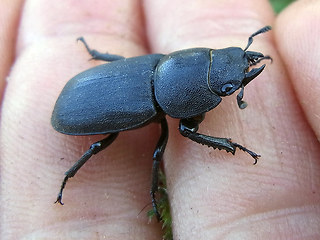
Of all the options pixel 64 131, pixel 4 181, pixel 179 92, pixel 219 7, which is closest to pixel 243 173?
pixel 179 92

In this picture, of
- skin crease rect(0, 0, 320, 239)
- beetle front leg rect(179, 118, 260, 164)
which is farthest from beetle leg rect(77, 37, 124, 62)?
beetle front leg rect(179, 118, 260, 164)

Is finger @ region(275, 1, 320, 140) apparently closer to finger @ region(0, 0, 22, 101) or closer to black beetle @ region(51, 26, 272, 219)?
black beetle @ region(51, 26, 272, 219)

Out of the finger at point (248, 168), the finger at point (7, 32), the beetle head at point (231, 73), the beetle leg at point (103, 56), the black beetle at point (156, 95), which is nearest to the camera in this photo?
the finger at point (248, 168)

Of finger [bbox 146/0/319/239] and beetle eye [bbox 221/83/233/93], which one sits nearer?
finger [bbox 146/0/319/239]

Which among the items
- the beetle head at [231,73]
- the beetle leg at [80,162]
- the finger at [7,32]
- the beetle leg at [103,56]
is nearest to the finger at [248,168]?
the beetle head at [231,73]

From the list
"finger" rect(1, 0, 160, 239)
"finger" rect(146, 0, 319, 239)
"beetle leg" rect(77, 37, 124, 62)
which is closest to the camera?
"finger" rect(146, 0, 319, 239)

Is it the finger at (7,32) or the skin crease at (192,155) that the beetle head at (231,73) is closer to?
the skin crease at (192,155)

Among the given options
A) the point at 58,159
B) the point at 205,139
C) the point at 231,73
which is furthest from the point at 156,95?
the point at 58,159
